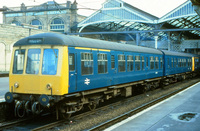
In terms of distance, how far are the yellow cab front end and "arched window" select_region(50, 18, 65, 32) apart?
38660 mm

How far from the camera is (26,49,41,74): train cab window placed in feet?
29.8

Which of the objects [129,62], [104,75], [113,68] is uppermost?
[129,62]

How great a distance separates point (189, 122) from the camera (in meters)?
8.63

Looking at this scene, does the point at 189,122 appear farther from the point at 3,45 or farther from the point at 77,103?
the point at 3,45

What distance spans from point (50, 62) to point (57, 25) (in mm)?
40593

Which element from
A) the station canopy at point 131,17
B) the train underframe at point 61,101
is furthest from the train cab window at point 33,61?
the station canopy at point 131,17

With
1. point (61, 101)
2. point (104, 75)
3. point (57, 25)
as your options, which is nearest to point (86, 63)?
point (104, 75)

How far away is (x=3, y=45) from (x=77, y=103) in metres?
24.2

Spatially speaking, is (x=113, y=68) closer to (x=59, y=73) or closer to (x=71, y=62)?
(x=71, y=62)

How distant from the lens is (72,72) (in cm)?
916

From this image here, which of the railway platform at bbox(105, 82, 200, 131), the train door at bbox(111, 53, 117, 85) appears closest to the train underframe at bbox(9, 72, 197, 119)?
the train door at bbox(111, 53, 117, 85)

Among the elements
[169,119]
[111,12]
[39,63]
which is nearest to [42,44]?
[39,63]

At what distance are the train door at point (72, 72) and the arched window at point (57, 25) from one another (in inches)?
1533

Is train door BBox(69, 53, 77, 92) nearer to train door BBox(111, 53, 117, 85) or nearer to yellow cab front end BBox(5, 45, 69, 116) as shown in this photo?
yellow cab front end BBox(5, 45, 69, 116)
